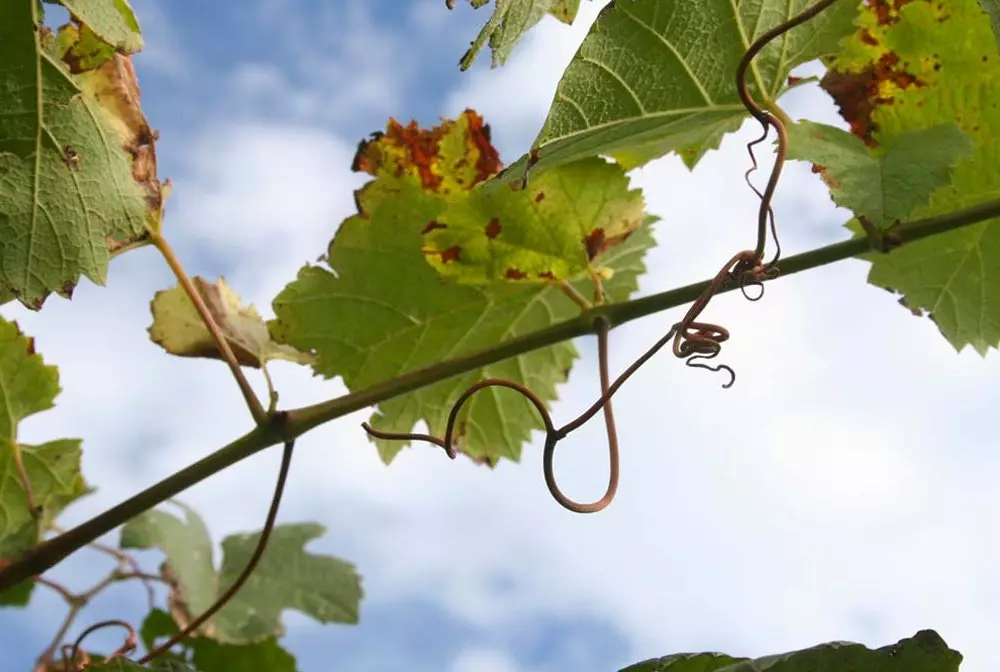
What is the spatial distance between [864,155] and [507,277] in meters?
0.33

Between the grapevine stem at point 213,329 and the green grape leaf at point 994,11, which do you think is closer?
the green grape leaf at point 994,11

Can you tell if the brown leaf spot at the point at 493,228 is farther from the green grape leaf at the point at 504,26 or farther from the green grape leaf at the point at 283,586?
the green grape leaf at the point at 283,586

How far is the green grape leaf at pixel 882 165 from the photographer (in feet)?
2.45

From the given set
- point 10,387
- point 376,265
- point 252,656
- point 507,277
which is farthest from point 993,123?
point 252,656

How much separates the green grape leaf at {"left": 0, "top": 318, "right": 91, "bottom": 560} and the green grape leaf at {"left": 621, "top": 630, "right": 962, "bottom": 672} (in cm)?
78

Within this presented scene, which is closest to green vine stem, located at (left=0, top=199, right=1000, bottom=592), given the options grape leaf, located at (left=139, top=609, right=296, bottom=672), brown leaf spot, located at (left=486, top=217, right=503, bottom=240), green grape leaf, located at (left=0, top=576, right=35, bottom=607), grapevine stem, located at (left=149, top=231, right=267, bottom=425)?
grapevine stem, located at (left=149, top=231, right=267, bottom=425)

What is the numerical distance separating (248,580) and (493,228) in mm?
912

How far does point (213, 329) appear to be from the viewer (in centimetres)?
86

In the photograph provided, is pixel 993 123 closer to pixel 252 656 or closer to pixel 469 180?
pixel 469 180

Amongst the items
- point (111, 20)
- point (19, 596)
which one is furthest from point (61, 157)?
point (19, 596)

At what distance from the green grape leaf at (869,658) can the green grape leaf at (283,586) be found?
3.14 feet

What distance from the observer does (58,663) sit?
1.21 meters

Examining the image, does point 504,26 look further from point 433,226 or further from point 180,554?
point 180,554

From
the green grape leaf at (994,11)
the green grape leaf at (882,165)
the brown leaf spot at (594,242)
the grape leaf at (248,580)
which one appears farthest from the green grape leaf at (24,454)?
the green grape leaf at (994,11)
